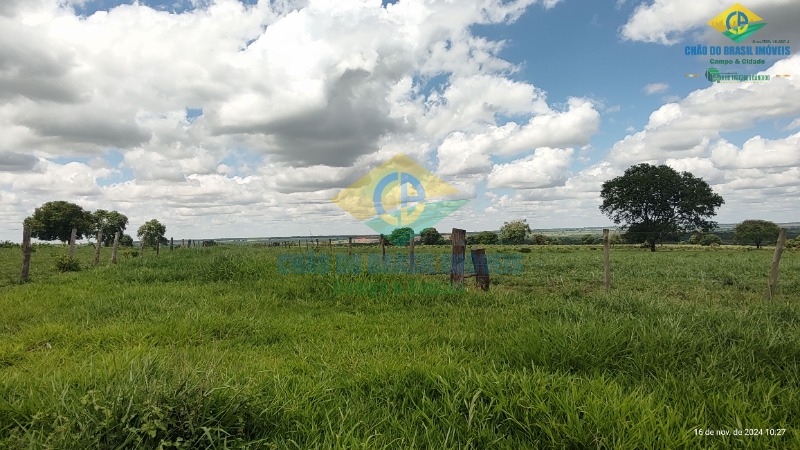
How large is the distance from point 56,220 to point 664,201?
118 meters

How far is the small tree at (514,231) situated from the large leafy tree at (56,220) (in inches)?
3794

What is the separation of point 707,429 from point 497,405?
1.59 meters

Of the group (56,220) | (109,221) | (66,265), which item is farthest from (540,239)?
(109,221)

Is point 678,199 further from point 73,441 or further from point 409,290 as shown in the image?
point 73,441

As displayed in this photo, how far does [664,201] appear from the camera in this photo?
60.7 metres

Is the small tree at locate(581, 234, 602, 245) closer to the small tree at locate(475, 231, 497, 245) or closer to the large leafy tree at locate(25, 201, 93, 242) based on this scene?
the small tree at locate(475, 231, 497, 245)

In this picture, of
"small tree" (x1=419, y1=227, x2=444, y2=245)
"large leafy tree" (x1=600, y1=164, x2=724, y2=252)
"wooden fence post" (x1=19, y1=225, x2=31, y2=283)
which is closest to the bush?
"wooden fence post" (x1=19, y1=225, x2=31, y2=283)

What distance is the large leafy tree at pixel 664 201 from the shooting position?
59.8 metres

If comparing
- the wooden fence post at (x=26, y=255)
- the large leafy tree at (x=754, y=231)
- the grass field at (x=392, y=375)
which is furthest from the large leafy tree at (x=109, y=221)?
the large leafy tree at (x=754, y=231)

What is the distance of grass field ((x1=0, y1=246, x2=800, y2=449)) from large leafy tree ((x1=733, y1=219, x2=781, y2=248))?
6854 cm

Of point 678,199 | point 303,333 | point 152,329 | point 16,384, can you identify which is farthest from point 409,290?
point 678,199

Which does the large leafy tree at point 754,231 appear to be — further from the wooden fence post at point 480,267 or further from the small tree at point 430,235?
the wooden fence post at point 480,267

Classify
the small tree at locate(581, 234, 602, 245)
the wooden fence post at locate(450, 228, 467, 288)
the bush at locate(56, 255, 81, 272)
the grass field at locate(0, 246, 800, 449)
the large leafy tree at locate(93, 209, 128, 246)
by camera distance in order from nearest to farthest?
1. the grass field at locate(0, 246, 800, 449)
2. the wooden fence post at locate(450, 228, 467, 288)
3. the bush at locate(56, 255, 81, 272)
4. the small tree at locate(581, 234, 602, 245)
5. the large leafy tree at locate(93, 209, 128, 246)

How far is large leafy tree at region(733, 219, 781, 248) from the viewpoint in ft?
197
